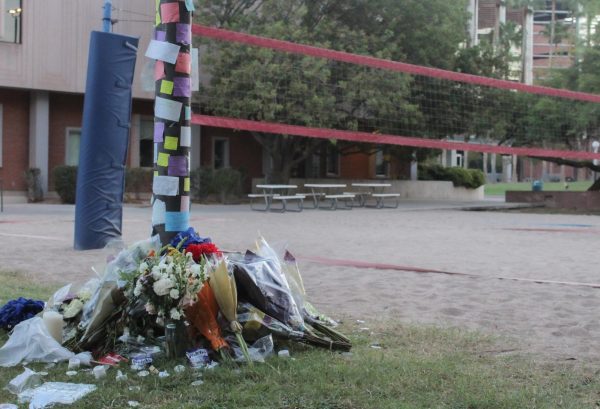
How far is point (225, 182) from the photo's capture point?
26.7m

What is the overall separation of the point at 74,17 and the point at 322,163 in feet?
45.2

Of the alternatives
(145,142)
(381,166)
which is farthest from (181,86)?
(381,166)

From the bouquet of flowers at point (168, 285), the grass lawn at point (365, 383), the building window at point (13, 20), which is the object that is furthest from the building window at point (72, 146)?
the grass lawn at point (365, 383)

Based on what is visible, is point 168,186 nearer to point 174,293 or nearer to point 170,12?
point 170,12

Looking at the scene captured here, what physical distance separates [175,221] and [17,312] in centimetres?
122

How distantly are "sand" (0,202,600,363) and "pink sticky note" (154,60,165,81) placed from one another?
56.6 inches

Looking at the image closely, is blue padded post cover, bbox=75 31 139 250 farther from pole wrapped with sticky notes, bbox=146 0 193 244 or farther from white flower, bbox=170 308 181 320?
white flower, bbox=170 308 181 320

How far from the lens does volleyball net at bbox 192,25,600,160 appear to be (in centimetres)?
2217

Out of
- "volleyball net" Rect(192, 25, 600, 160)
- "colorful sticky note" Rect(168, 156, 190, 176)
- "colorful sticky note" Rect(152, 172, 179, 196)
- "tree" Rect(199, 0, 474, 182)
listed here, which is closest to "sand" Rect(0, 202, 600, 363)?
"colorful sticky note" Rect(152, 172, 179, 196)

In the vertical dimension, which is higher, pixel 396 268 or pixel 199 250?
pixel 199 250

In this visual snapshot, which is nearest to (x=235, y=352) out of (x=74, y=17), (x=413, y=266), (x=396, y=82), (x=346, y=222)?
(x=413, y=266)

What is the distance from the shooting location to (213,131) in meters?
30.0

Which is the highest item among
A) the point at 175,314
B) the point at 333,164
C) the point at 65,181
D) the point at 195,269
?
the point at 333,164

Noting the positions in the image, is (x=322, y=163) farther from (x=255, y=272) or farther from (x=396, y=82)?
(x=255, y=272)
